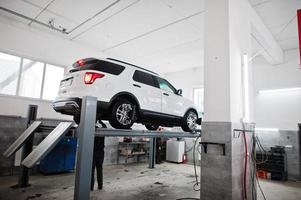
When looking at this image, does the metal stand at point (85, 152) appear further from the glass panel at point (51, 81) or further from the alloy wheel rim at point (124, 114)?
the glass panel at point (51, 81)

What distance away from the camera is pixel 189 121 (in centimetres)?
530

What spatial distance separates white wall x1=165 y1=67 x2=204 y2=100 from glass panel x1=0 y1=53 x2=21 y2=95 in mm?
7066

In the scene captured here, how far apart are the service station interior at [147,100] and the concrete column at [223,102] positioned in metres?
0.02

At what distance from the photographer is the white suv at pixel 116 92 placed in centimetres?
321

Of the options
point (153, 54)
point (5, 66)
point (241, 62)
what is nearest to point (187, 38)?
point (153, 54)

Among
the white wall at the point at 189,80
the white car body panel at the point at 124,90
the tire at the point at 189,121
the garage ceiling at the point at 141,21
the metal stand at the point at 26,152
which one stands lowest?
the metal stand at the point at 26,152

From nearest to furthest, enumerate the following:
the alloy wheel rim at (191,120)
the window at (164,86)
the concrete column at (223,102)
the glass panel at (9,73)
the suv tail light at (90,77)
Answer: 1. the concrete column at (223,102)
2. the suv tail light at (90,77)
3. the window at (164,86)
4. the alloy wheel rim at (191,120)
5. the glass panel at (9,73)

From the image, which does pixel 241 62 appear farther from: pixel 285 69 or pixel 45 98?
pixel 45 98

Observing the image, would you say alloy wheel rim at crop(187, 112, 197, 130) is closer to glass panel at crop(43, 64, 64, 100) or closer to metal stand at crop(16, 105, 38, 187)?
metal stand at crop(16, 105, 38, 187)

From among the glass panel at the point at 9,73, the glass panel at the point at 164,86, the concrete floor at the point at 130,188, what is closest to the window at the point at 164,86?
the glass panel at the point at 164,86

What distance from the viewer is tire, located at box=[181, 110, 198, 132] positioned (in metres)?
5.16

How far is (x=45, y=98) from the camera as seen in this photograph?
6145mm

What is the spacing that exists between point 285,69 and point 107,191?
23.9ft

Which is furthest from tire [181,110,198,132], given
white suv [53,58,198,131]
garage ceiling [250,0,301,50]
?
garage ceiling [250,0,301,50]
